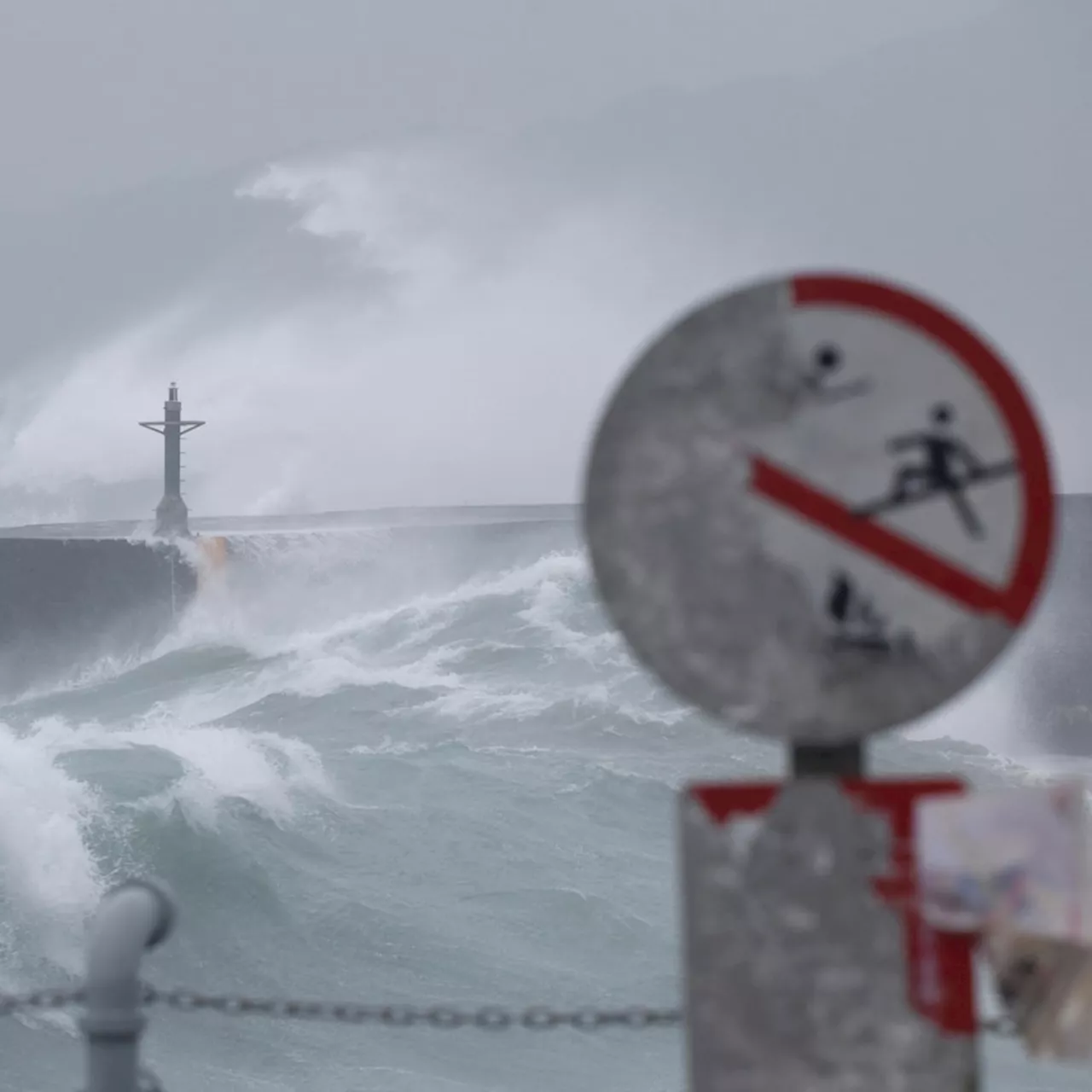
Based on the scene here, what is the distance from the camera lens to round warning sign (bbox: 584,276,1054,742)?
146cm

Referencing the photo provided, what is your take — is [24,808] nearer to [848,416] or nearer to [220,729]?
[220,729]

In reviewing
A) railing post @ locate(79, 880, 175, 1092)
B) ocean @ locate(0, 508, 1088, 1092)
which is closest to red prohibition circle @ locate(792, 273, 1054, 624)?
railing post @ locate(79, 880, 175, 1092)

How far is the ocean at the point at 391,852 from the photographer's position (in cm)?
1118

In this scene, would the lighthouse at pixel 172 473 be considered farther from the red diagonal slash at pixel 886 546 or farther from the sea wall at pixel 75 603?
the red diagonal slash at pixel 886 546

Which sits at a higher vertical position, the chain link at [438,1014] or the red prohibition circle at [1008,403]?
the red prohibition circle at [1008,403]

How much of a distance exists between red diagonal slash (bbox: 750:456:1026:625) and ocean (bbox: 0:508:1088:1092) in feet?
21.0

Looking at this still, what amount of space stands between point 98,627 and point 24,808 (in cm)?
2070

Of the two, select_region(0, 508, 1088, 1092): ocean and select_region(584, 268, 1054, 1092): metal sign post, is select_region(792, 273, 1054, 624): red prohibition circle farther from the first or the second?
select_region(0, 508, 1088, 1092): ocean

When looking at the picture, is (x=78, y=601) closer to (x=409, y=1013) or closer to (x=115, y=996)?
(x=409, y=1013)

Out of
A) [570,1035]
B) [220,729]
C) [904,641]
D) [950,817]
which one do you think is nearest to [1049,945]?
[950,817]

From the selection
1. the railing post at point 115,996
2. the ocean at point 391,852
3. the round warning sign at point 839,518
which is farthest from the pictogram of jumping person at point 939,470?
the ocean at point 391,852

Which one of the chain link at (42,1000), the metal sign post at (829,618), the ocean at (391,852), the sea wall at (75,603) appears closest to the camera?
the metal sign post at (829,618)

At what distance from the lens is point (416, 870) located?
54.1ft

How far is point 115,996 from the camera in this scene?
73.6 inches
